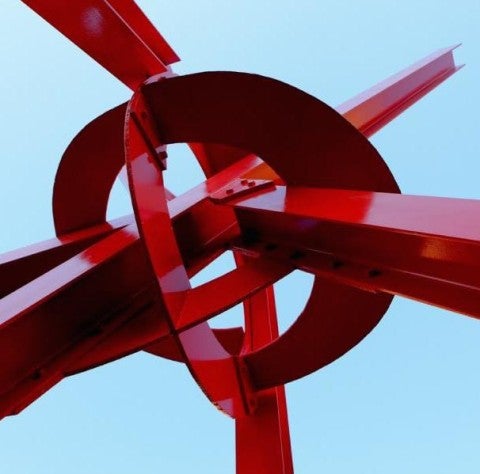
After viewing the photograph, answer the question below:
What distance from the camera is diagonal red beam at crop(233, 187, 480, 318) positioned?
2.06 metres

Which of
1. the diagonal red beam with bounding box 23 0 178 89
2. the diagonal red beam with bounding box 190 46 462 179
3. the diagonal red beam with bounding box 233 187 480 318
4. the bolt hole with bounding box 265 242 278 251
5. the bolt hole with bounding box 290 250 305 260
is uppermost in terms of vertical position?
the diagonal red beam with bounding box 190 46 462 179

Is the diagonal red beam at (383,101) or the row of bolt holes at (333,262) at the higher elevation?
the diagonal red beam at (383,101)

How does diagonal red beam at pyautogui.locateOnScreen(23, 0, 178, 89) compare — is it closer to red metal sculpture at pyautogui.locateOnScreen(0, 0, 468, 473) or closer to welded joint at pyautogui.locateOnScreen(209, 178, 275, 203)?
red metal sculpture at pyautogui.locateOnScreen(0, 0, 468, 473)

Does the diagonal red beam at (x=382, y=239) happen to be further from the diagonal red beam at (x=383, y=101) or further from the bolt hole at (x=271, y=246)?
the diagonal red beam at (x=383, y=101)

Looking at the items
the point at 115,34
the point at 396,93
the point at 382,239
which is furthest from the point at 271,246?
the point at 396,93

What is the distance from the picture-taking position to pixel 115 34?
3.66 meters

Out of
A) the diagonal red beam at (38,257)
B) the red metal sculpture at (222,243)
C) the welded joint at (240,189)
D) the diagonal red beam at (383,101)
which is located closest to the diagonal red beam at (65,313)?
the red metal sculpture at (222,243)

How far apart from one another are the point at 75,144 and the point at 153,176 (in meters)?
1.47

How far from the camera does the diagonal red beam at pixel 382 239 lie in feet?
6.75

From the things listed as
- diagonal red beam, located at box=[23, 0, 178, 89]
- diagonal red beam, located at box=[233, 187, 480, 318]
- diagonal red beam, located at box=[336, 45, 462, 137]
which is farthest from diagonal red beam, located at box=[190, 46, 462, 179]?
diagonal red beam, located at box=[233, 187, 480, 318]

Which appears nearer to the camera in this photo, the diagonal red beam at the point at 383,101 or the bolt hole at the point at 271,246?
the bolt hole at the point at 271,246

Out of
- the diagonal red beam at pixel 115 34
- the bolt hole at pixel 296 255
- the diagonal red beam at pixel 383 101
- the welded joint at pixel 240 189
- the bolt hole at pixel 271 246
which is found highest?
the diagonal red beam at pixel 383 101

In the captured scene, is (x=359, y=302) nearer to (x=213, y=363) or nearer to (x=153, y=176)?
(x=213, y=363)

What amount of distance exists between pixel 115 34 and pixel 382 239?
6.93ft
